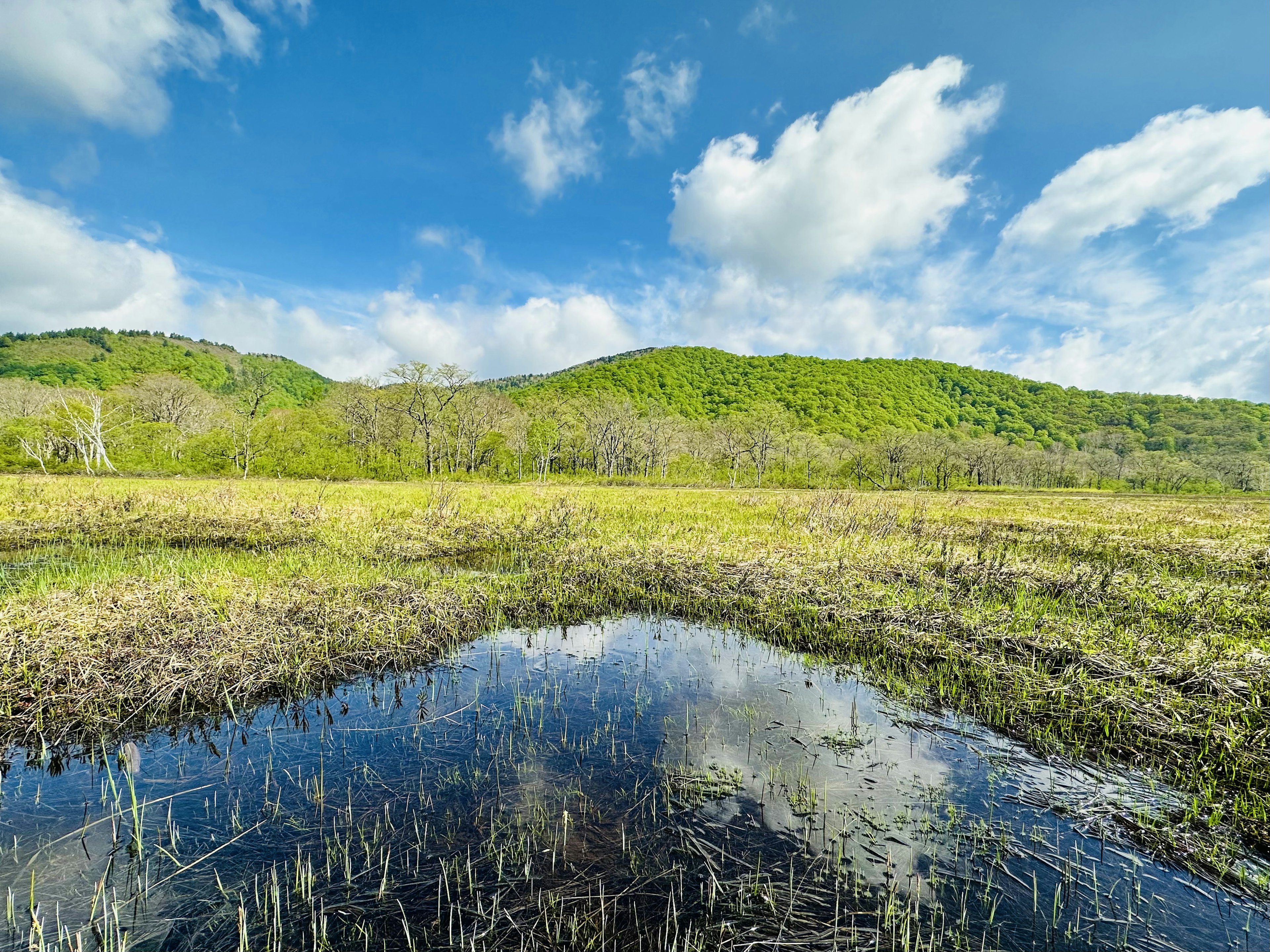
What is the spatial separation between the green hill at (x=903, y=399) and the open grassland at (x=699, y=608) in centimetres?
8676

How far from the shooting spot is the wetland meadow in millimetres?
3596

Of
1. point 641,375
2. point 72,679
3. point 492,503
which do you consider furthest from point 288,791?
point 641,375

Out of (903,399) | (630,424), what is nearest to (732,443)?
(630,424)

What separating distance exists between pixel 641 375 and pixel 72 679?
133m

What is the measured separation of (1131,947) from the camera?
3.38m

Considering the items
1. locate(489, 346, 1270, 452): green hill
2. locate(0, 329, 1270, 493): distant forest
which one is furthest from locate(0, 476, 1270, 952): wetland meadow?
locate(489, 346, 1270, 452): green hill

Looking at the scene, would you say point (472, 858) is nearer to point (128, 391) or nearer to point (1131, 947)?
point (1131, 947)

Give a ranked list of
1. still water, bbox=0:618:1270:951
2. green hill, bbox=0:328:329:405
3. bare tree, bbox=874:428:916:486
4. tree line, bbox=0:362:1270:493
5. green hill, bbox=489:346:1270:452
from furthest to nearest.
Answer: green hill, bbox=489:346:1270:452
green hill, bbox=0:328:329:405
bare tree, bbox=874:428:916:486
tree line, bbox=0:362:1270:493
still water, bbox=0:618:1270:951

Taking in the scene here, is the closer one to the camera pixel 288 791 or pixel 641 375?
pixel 288 791

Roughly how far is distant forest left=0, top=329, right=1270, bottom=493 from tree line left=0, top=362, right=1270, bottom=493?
34 cm

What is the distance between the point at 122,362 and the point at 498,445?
105077 mm

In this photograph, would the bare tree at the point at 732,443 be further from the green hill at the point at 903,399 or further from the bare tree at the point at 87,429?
the bare tree at the point at 87,429

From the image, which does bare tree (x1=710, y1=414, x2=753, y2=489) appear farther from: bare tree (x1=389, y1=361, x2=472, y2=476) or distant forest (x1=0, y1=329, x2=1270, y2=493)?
bare tree (x1=389, y1=361, x2=472, y2=476)

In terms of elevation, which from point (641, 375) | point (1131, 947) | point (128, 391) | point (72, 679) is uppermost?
point (641, 375)
